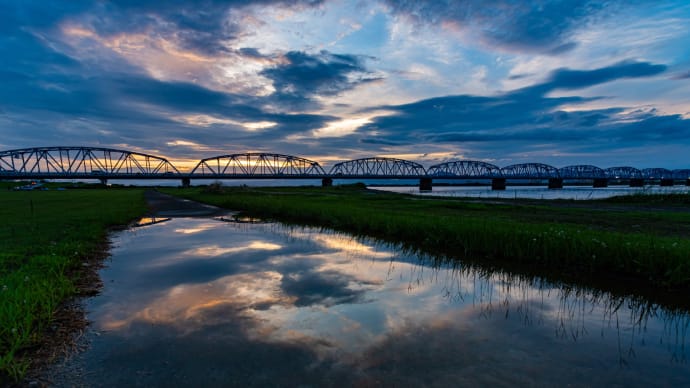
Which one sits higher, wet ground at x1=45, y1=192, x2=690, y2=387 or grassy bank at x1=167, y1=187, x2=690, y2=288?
grassy bank at x1=167, y1=187, x2=690, y2=288

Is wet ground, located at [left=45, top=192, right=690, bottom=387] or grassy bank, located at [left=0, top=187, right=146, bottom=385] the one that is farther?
grassy bank, located at [left=0, top=187, right=146, bottom=385]

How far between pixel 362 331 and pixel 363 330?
0.16 ft

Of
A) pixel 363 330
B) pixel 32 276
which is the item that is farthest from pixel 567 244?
pixel 32 276

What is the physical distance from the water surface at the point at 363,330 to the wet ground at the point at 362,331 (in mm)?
31

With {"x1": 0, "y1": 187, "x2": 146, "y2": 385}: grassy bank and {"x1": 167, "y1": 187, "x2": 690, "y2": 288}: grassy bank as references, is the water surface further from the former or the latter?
{"x1": 167, "y1": 187, "x2": 690, "y2": 288}: grassy bank

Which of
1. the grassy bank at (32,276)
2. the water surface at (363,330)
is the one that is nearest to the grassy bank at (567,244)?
the water surface at (363,330)

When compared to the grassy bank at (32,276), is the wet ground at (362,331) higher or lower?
lower

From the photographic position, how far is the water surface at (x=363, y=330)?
532cm

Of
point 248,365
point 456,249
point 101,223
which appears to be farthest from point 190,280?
point 101,223

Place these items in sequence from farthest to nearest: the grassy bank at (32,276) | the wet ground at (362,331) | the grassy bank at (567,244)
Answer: the grassy bank at (567,244)
the grassy bank at (32,276)
the wet ground at (362,331)

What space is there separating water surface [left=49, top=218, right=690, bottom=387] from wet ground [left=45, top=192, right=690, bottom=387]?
31 mm

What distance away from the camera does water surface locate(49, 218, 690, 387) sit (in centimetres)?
532

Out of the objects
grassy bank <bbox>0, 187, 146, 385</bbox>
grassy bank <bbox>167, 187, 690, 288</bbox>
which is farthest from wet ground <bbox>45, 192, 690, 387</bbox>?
grassy bank <bbox>167, 187, 690, 288</bbox>

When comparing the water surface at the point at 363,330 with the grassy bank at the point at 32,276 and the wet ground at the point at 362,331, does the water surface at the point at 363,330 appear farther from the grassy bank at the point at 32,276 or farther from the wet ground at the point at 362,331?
the grassy bank at the point at 32,276
